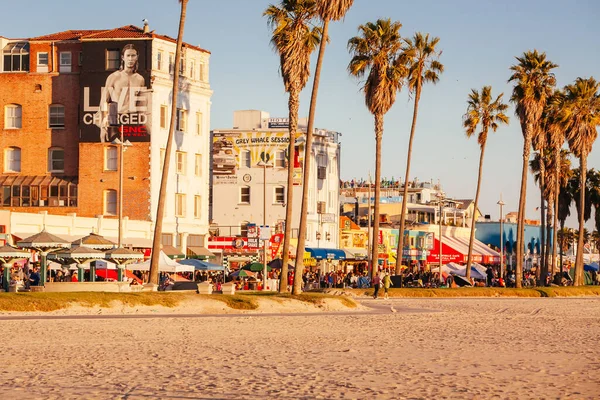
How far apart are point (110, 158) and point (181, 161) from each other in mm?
5346

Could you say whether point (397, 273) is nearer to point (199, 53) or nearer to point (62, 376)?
point (199, 53)

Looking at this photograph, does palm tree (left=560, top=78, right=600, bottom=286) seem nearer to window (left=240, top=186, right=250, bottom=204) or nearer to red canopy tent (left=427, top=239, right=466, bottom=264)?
red canopy tent (left=427, top=239, right=466, bottom=264)

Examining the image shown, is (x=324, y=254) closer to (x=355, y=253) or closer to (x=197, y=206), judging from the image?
(x=197, y=206)

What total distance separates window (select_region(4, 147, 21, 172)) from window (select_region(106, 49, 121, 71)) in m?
10.1

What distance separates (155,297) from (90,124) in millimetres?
43172

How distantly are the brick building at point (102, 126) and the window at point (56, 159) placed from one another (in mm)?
77

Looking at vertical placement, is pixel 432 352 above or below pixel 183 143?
below

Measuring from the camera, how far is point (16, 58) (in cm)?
8544

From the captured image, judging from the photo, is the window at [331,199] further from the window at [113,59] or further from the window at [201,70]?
the window at [113,59]

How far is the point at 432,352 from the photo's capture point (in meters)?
25.2

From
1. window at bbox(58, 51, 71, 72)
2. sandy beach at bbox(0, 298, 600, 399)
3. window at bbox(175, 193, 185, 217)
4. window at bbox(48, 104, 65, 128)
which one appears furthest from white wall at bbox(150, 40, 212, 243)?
sandy beach at bbox(0, 298, 600, 399)

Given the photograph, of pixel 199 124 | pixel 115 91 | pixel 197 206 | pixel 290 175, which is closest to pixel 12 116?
pixel 115 91

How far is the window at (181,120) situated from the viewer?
83312 mm

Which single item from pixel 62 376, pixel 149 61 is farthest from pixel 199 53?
pixel 62 376
